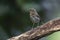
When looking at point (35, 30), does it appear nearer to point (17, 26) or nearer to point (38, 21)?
point (38, 21)

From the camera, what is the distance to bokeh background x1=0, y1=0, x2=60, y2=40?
3.96 meters

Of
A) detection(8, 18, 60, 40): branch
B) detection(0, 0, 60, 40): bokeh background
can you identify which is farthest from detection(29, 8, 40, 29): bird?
detection(0, 0, 60, 40): bokeh background

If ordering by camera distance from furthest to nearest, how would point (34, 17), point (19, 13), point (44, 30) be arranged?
point (19, 13), point (34, 17), point (44, 30)

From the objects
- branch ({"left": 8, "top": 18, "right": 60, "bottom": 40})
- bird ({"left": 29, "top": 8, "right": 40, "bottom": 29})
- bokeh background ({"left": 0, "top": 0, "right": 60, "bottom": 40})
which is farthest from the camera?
bokeh background ({"left": 0, "top": 0, "right": 60, "bottom": 40})

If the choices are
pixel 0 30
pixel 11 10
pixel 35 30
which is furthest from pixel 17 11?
pixel 35 30

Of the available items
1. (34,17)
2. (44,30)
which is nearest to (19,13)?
(34,17)

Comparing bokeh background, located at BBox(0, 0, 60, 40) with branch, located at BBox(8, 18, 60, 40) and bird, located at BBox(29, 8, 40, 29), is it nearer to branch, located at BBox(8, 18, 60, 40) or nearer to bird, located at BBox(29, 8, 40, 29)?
bird, located at BBox(29, 8, 40, 29)

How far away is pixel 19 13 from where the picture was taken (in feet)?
13.7

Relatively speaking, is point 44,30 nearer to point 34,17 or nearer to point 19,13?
point 34,17

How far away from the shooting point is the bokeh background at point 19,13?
3.96 meters

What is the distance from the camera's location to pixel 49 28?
2.72 m

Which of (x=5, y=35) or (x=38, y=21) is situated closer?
(x=38, y=21)

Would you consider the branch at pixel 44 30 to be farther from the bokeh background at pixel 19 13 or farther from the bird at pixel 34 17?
the bokeh background at pixel 19 13

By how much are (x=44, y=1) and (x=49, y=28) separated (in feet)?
4.98
